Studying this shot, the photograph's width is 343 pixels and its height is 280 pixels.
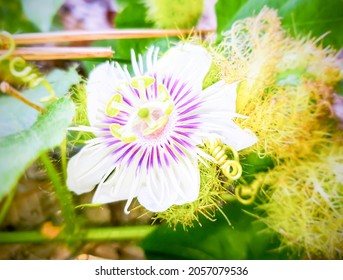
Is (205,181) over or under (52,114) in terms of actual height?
under

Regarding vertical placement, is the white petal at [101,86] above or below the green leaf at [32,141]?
above

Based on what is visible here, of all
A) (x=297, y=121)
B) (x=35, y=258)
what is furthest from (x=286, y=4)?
(x=35, y=258)

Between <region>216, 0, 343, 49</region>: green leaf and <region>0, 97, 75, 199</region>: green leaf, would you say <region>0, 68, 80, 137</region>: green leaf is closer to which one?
<region>0, 97, 75, 199</region>: green leaf

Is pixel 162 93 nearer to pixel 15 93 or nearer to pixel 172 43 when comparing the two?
pixel 172 43

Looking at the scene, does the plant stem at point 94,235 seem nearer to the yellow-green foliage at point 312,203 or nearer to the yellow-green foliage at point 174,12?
the yellow-green foliage at point 312,203

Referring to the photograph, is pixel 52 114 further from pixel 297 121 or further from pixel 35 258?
pixel 297 121

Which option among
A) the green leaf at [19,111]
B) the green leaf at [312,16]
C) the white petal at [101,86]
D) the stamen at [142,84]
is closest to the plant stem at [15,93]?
the green leaf at [19,111]
